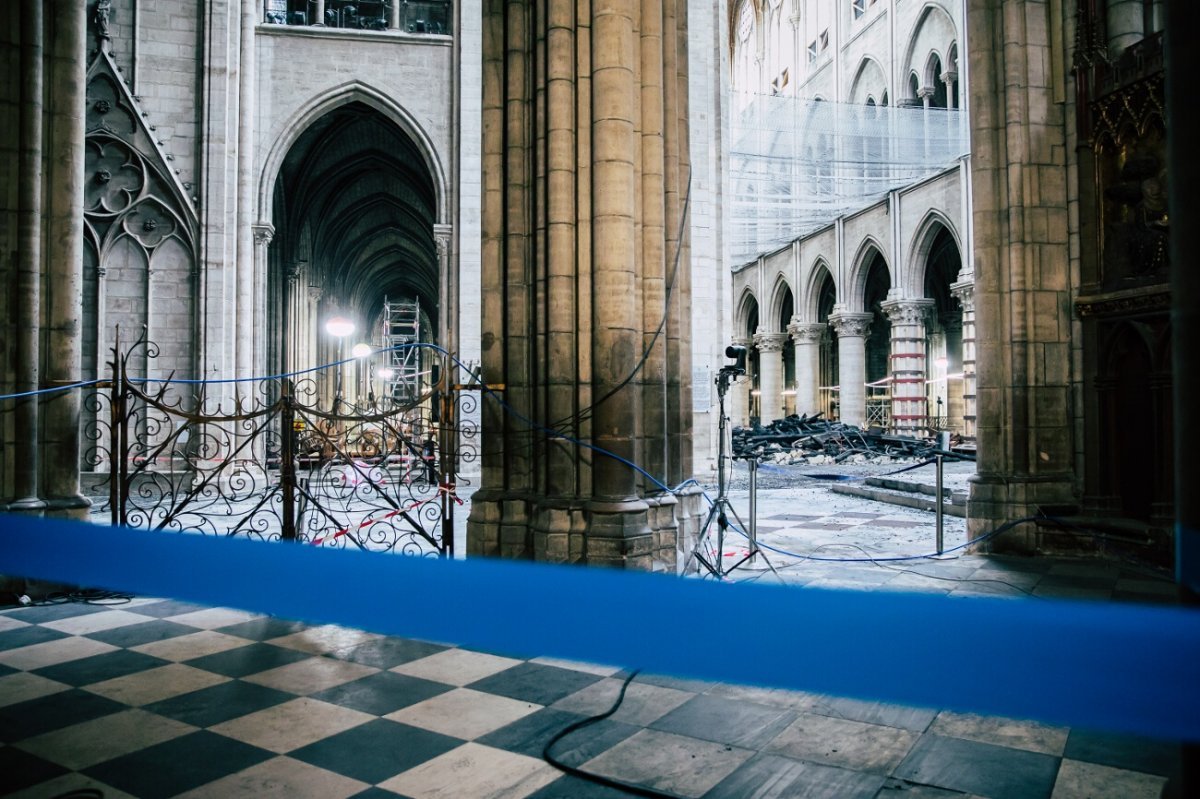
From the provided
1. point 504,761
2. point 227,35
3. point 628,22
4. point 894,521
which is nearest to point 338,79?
point 227,35

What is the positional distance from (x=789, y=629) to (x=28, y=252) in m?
6.39

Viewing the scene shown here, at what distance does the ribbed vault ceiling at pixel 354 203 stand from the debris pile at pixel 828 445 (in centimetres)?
1242

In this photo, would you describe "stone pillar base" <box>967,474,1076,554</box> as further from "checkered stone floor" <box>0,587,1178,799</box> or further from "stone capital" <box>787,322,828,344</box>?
"stone capital" <box>787,322,828,344</box>

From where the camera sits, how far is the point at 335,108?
16.5 meters

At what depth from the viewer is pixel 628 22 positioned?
5883 millimetres

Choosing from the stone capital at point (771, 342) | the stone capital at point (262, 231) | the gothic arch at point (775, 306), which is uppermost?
the gothic arch at point (775, 306)

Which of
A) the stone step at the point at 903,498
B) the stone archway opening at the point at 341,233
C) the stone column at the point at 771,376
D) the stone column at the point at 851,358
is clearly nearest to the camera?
the stone step at the point at 903,498

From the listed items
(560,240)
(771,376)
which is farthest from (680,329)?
(771,376)

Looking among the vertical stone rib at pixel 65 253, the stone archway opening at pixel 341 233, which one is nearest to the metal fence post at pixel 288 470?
the vertical stone rib at pixel 65 253

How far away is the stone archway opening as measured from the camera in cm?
2097

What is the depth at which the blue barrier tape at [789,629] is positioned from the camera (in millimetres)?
889

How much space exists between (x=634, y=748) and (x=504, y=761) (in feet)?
1.54

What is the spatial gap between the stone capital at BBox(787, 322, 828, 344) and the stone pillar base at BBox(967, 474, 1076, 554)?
25704 millimetres

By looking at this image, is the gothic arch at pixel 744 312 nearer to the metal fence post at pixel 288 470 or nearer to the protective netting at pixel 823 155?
the protective netting at pixel 823 155
